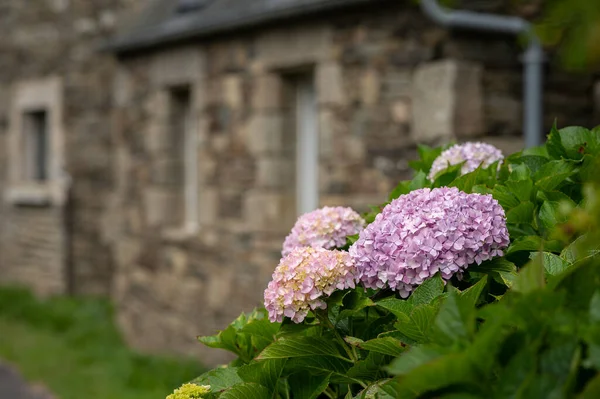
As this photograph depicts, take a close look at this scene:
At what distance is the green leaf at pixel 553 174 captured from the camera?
7.52 feet

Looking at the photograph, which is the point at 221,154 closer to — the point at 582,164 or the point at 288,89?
the point at 288,89

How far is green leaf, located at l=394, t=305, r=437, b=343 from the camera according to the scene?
1.82 meters

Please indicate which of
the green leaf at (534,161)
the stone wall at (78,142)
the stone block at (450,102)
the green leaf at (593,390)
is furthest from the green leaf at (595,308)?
the stone wall at (78,142)

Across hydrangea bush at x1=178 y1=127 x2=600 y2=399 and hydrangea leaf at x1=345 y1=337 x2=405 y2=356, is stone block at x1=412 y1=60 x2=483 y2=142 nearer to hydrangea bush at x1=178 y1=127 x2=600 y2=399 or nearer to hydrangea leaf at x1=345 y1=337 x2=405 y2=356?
hydrangea bush at x1=178 y1=127 x2=600 y2=399

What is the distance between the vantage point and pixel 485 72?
6098mm

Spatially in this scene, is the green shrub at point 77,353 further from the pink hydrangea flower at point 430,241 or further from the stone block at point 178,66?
the pink hydrangea flower at point 430,241

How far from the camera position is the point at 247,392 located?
2.05 meters

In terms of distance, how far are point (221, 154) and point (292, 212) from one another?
99 centimetres

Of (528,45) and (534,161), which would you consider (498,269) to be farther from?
(528,45)

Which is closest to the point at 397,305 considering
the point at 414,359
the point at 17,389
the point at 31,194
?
the point at 414,359

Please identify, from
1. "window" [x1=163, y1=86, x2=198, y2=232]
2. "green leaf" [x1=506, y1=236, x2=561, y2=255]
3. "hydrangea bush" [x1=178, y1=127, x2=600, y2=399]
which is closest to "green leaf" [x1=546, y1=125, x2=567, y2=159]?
"hydrangea bush" [x1=178, y1=127, x2=600, y2=399]

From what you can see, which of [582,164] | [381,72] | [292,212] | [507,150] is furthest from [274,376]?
[292,212]

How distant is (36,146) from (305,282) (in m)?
12.1

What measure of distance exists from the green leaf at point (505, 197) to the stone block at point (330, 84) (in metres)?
4.44
